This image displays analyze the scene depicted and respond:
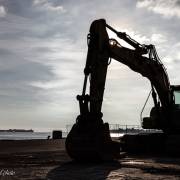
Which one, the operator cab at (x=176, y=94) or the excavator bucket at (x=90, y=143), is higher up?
the operator cab at (x=176, y=94)

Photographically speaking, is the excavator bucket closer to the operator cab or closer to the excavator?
the excavator

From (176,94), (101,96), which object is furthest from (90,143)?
(176,94)

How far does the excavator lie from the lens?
17.1 meters

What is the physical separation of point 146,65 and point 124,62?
5.61ft

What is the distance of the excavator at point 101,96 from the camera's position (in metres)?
17.1

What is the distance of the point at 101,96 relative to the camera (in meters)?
18.8

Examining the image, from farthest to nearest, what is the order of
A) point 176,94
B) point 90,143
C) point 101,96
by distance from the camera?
point 176,94 < point 101,96 < point 90,143

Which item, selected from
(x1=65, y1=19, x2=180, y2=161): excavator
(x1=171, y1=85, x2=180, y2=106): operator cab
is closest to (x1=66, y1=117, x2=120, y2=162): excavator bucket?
(x1=65, y1=19, x2=180, y2=161): excavator

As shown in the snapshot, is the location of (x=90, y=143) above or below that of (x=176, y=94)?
below

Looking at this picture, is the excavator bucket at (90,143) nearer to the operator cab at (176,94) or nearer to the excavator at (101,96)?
the excavator at (101,96)

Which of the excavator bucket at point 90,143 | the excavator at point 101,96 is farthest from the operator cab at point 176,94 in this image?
the excavator bucket at point 90,143

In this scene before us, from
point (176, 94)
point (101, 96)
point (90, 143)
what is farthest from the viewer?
point (176, 94)

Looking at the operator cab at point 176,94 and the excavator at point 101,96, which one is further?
the operator cab at point 176,94

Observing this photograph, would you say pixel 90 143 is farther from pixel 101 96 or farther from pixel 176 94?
pixel 176 94
